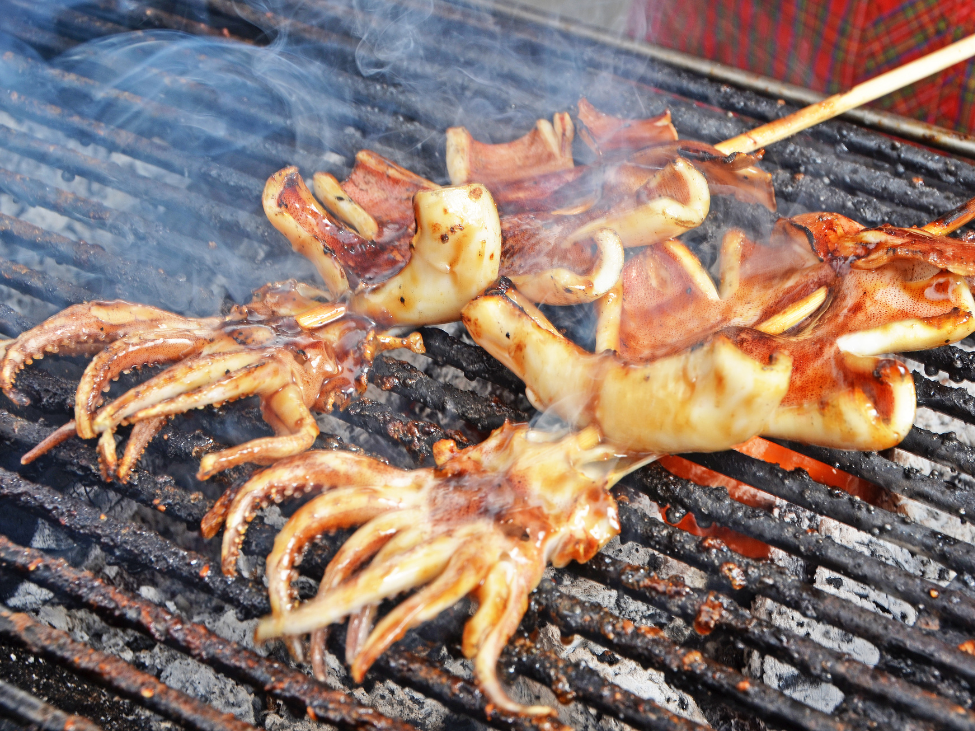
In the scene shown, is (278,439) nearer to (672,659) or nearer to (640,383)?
(640,383)

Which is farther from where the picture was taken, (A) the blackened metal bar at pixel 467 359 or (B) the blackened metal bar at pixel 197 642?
(A) the blackened metal bar at pixel 467 359

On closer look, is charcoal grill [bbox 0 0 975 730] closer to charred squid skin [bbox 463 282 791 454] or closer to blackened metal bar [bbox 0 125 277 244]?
blackened metal bar [bbox 0 125 277 244]

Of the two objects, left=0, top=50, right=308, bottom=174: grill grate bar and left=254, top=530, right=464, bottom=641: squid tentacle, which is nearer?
left=254, top=530, right=464, bottom=641: squid tentacle

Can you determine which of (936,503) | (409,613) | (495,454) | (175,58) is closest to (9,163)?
(175,58)

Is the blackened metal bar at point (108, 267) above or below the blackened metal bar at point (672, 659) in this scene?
above

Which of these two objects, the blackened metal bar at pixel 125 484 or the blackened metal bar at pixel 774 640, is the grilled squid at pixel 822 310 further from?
the blackened metal bar at pixel 125 484

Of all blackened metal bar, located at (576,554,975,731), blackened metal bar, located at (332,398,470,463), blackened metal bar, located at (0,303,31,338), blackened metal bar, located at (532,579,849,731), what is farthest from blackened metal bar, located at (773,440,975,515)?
blackened metal bar, located at (0,303,31,338)

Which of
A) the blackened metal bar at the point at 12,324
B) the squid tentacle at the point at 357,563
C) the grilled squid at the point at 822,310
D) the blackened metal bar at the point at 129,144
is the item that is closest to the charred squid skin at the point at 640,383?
the grilled squid at the point at 822,310
